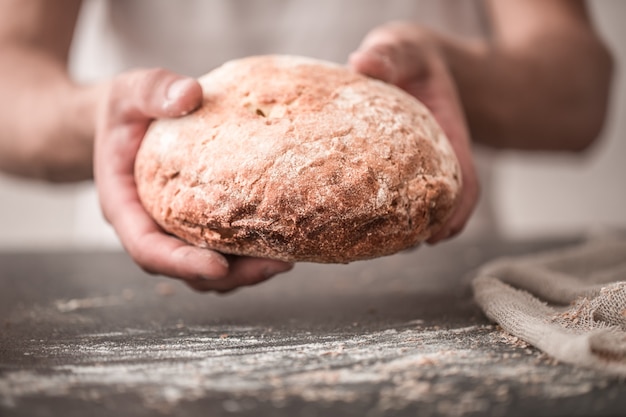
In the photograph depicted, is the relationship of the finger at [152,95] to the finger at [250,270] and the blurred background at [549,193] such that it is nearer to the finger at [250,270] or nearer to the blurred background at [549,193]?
the finger at [250,270]

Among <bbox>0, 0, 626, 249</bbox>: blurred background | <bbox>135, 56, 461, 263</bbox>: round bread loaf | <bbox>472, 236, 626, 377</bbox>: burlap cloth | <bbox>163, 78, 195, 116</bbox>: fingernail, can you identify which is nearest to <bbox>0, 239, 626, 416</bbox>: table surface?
<bbox>472, 236, 626, 377</bbox>: burlap cloth

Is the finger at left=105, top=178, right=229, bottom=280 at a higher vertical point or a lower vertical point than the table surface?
higher

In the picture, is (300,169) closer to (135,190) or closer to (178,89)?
(178,89)

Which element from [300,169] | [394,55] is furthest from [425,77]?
[300,169]

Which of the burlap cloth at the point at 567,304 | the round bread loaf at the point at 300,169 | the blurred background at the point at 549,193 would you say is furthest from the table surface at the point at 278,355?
the blurred background at the point at 549,193

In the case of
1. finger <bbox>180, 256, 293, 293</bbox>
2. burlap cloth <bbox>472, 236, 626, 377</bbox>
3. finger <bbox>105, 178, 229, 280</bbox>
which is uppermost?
finger <bbox>105, 178, 229, 280</bbox>

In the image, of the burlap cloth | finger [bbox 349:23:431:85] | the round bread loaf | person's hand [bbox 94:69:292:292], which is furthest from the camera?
finger [bbox 349:23:431:85]

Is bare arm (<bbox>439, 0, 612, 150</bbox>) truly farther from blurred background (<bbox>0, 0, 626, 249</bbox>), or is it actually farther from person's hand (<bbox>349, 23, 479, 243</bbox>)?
blurred background (<bbox>0, 0, 626, 249</bbox>)
